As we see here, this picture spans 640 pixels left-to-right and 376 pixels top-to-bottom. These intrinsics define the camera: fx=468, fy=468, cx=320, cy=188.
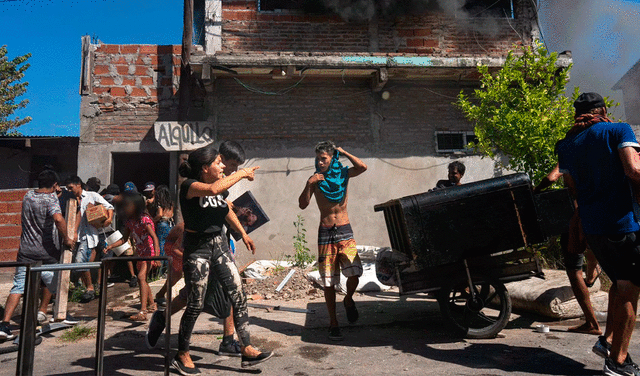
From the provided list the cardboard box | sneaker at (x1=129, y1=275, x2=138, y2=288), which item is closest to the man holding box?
the cardboard box

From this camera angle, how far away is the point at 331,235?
4801 mm

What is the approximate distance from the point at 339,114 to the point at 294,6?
2.77 metres

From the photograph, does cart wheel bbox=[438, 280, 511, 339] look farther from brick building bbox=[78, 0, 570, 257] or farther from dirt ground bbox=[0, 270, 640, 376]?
brick building bbox=[78, 0, 570, 257]

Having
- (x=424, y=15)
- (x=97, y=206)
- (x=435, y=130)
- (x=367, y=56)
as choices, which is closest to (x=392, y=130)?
(x=435, y=130)

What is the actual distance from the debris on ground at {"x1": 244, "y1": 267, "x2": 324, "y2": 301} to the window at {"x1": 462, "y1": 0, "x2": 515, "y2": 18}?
24.1ft

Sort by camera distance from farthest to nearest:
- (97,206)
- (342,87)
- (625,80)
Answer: (625,80), (342,87), (97,206)

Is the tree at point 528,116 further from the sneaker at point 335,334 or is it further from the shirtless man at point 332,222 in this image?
the sneaker at point 335,334

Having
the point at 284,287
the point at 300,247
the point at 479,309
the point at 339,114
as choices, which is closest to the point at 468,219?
the point at 479,309

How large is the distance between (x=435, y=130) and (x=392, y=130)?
954 millimetres

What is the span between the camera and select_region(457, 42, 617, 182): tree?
6.95 m

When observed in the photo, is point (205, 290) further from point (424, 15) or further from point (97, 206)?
point (424, 15)

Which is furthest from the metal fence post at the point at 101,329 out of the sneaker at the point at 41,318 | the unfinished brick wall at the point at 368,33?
the unfinished brick wall at the point at 368,33

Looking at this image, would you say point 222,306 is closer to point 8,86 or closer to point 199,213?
point 199,213

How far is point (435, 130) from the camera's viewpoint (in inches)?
404
